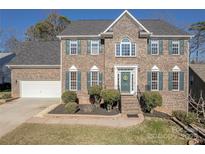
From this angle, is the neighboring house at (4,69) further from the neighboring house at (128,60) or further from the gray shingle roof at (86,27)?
the neighboring house at (128,60)

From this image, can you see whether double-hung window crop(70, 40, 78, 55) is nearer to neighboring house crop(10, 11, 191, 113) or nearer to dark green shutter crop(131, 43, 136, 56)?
neighboring house crop(10, 11, 191, 113)

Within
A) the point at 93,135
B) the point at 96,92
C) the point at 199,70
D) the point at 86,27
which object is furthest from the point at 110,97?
the point at 199,70

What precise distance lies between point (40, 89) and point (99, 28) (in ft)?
29.8

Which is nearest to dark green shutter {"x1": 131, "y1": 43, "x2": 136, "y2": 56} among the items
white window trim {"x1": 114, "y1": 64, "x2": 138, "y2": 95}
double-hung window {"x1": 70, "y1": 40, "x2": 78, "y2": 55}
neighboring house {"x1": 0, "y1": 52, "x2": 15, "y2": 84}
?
white window trim {"x1": 114, "y1": 64, "x2": 138, "y2": 95}

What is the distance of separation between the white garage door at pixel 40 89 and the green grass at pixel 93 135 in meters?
13.1

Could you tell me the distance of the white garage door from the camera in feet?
88.1

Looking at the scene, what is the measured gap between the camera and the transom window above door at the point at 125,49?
21.3 metres

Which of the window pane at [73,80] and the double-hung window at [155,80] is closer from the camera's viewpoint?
the double-hung window at [155,80]

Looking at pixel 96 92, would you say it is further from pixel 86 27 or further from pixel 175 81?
pixel 175 81

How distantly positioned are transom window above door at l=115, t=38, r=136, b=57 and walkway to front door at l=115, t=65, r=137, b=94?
3.85ft

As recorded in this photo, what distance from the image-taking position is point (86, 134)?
12.2 metres

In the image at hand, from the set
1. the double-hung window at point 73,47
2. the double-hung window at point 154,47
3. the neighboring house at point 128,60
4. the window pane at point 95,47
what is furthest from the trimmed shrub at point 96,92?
the double-hung window at point 154,47

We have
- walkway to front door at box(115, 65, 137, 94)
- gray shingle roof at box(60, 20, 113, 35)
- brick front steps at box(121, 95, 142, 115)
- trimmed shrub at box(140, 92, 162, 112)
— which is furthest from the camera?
gray shingle roof at box(60, 20, 113, 35)
